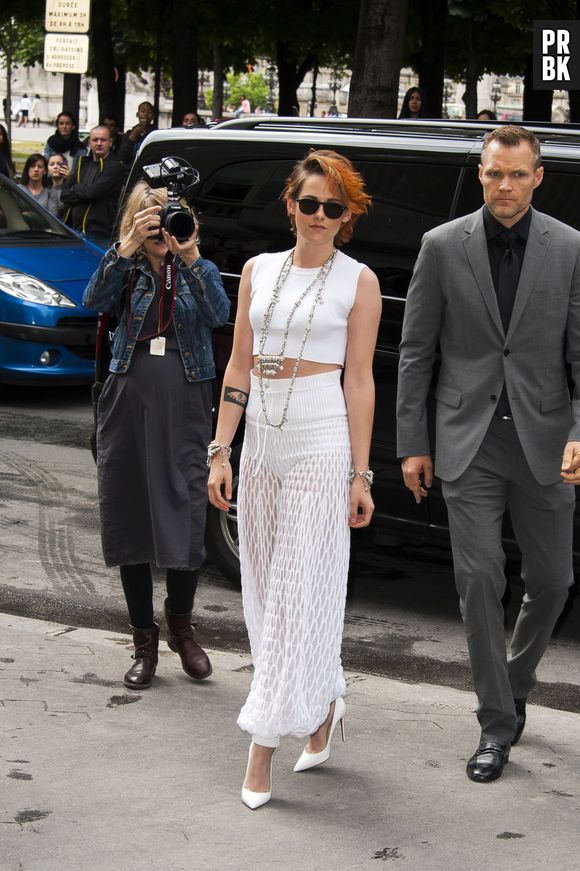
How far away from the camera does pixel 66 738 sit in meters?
4.52

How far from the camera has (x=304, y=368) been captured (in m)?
4.25

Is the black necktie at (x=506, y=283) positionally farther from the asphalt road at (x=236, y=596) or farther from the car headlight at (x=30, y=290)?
the car headlight at (x=30, y=290)

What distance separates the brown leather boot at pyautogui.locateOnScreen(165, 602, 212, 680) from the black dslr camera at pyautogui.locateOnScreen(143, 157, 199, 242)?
1373 mm

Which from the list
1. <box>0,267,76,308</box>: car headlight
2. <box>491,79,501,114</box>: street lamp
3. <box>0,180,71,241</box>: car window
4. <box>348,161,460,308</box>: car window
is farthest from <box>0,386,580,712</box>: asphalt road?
<box>491,79,501,114</box>: street lamp

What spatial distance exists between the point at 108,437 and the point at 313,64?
28.5m

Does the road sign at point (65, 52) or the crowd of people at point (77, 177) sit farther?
the road sign at point (65, 52)

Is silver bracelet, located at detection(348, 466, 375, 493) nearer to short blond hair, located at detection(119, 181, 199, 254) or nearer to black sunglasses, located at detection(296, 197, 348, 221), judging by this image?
black sunglasses, located at detection(296, 197, 348, 221)

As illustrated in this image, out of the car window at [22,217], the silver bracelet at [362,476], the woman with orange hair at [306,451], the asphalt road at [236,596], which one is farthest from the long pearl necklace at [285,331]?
the car window at [22,217]

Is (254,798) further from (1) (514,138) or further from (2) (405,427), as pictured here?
(1) (514,138)

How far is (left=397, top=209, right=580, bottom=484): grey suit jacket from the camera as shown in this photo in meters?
4.31

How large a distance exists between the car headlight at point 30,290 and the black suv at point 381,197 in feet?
14.3

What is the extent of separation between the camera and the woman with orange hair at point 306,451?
416 cm

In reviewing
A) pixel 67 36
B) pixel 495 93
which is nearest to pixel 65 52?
pixel 67 36

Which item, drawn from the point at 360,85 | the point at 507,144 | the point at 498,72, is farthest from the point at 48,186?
the point at 498,72
